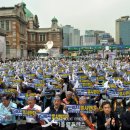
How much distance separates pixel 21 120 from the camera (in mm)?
11039

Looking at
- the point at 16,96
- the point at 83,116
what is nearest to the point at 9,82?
the point at 16,96

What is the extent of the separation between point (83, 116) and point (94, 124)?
1.01ft

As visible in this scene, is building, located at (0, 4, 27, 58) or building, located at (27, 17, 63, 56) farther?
building, located at (27, 17, 63, 56)

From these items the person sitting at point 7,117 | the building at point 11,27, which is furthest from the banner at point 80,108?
the building at point 11,27

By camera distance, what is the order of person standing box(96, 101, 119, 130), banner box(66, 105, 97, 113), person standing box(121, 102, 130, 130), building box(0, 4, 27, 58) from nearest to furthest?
person standing box(96, 101, 119, 130), person standing box(121, 102, 130, 130), banner box(66, 105, 97, 113), building box(0, 4, 27, 58)

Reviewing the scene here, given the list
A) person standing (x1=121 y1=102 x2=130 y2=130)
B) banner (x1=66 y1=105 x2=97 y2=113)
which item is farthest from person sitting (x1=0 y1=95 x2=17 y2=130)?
person standing (x1=121 y1=102 x2=130 y2=130)

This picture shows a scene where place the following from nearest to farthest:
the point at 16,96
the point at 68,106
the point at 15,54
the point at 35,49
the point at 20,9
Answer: the point at 68,106, the point at 16,96, the point at 15,54, the point at 20,9, the point at 35,49

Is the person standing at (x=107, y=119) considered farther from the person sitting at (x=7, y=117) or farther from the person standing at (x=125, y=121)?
the person sitting at (x=7, y=117)

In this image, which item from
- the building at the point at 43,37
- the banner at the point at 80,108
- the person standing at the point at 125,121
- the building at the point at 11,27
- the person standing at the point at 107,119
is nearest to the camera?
the person standing at the point at 107,119

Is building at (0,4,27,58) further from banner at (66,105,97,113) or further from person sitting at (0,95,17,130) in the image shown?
banner at (66,105,97,113)

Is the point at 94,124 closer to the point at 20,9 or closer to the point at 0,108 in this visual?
the point at 0,108

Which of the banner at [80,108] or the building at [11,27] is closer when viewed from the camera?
the banner at [80,108]

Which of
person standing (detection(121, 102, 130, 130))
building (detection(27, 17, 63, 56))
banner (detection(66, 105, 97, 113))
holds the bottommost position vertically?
person standing (detection(121, 102, 130, 130))

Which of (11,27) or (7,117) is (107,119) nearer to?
(7,117)
